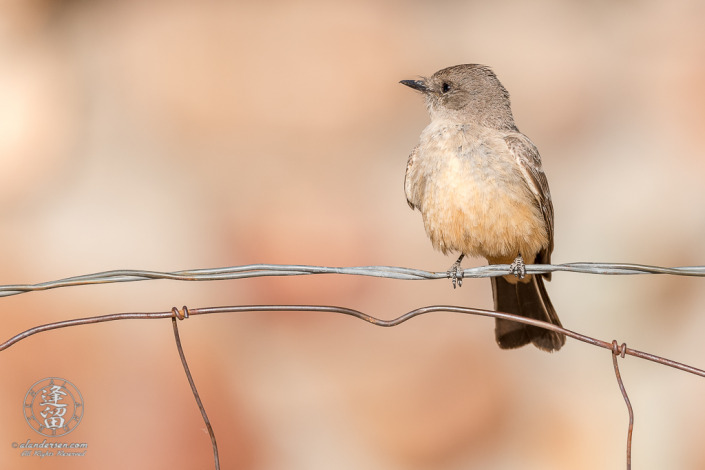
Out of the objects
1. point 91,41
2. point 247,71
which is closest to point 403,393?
point 247,71

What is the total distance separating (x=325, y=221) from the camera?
28.8 feet

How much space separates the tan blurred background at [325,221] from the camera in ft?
27.2

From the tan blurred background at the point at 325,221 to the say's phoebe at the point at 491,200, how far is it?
11.3ft

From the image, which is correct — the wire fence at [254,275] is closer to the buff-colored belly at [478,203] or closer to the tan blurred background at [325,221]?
the buff-colored belly at [478,203]

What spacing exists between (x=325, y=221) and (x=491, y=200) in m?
4.50

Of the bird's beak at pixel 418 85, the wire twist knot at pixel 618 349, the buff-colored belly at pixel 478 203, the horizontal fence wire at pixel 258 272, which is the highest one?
the bird's beak at pixel 418 85

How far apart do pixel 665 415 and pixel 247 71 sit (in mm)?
5901

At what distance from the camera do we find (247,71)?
357 inches

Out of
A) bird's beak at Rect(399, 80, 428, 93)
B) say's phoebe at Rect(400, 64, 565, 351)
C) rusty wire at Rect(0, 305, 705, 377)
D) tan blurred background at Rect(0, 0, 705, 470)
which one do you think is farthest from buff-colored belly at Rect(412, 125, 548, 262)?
tan blurred background at Rect(0, 0, 705, 470)

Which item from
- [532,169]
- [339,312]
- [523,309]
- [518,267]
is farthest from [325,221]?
[339,312]

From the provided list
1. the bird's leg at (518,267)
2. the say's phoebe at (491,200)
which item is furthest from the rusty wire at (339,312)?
the say's phoebe at (491,200)

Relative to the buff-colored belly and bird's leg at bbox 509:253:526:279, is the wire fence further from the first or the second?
the buff-colored belly

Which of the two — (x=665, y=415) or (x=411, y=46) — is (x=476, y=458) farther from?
(x=411, y=46)

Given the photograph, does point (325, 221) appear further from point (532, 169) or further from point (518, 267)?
point (518, 267)
